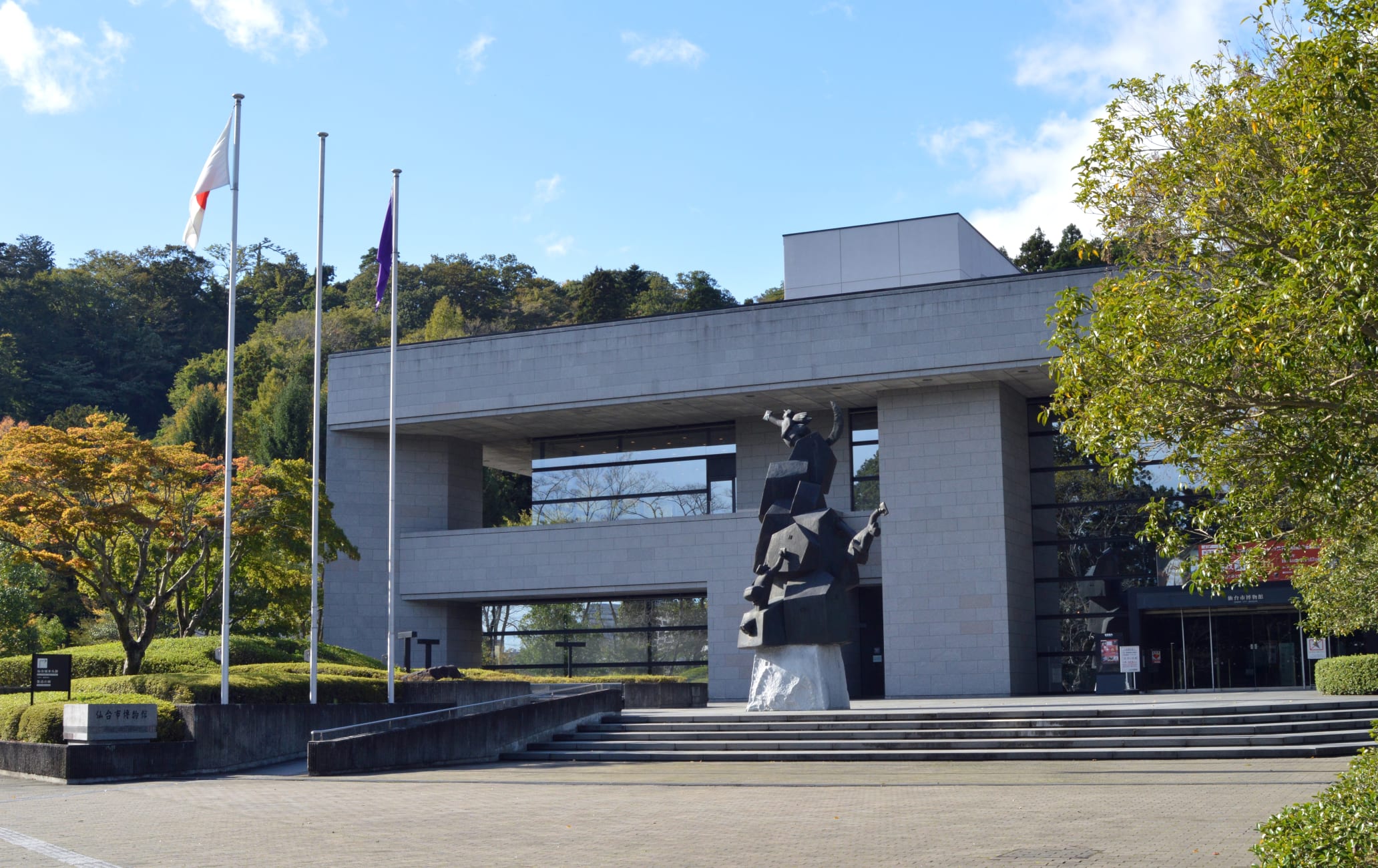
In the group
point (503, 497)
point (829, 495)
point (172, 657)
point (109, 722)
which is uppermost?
point (503, 497)

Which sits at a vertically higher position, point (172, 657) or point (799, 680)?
point (172, 657)

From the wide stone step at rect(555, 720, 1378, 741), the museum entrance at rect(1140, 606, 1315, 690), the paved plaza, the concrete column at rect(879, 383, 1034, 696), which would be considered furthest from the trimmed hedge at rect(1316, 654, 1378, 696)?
the paved plaza

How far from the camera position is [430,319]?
72.4 m

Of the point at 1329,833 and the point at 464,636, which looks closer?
the point at 1329,833

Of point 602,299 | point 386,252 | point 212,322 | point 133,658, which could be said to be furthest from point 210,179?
point 212,322

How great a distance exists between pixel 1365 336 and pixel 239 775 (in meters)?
17.0

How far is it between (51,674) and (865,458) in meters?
23.4

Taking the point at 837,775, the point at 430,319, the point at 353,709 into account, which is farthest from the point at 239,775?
the point at 430,319

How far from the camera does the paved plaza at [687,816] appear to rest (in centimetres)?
1044

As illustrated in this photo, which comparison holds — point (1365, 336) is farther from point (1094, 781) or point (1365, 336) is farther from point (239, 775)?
point (239, 775)

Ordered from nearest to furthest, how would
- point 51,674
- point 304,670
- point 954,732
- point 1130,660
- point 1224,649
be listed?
point 954,732 → point 51,674 → point 304,670 → point 1130,660 → point 1224,649

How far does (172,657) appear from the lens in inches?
1134

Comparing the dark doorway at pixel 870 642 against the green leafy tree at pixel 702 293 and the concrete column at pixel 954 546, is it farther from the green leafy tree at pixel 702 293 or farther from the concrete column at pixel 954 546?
the green leafy tree at pixel 702 293

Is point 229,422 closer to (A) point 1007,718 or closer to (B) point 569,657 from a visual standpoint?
(A) point 1007,718
